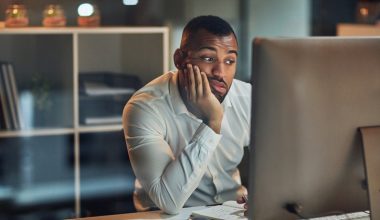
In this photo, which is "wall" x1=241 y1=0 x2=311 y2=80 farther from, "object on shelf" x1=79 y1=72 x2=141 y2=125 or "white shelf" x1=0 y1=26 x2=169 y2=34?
"object on shelf" x1=79 y1=72 x2=141 y2=125

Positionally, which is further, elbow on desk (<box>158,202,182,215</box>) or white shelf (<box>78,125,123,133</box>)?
white shelf (<box>78,125,123,133</box>)

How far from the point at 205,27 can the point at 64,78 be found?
0.68 metres

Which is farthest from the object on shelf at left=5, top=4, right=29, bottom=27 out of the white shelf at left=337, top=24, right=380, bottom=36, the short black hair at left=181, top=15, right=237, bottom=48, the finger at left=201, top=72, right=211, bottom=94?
the white shelf at left=337, top=24, right=380, bottom=36

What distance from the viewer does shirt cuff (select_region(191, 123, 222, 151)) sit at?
287 centimetres

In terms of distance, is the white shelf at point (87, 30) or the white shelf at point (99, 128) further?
the white shelf at point (99, 128)

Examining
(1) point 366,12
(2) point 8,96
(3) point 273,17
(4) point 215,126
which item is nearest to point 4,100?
(2) point 8,96

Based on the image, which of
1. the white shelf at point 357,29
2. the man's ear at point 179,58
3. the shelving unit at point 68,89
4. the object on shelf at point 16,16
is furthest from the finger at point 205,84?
the white shelf at point 357,29

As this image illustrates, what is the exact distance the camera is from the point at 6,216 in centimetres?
312

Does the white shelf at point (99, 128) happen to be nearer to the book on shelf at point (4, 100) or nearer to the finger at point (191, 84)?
the book on shelf at point (4, 100)

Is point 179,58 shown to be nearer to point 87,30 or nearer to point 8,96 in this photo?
point 87,30

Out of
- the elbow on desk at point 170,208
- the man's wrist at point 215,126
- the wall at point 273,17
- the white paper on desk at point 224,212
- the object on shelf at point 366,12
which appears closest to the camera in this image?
the white paper on desk at point 224,212

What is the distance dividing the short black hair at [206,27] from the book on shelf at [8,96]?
0.77m

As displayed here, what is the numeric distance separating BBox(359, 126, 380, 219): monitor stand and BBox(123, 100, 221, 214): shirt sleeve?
1073 millimetres

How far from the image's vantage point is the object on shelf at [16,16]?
2.92 m
